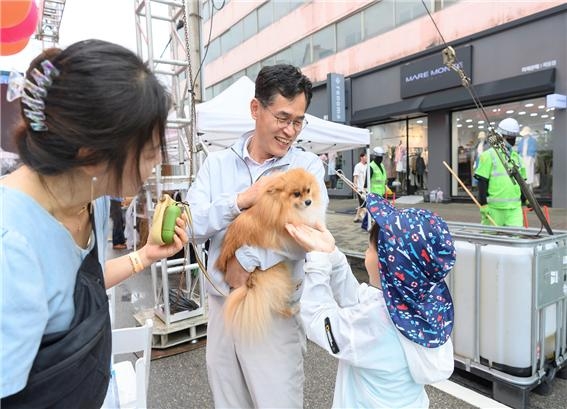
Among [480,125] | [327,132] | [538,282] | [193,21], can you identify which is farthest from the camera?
[480,125]

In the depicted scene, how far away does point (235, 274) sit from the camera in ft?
5.07

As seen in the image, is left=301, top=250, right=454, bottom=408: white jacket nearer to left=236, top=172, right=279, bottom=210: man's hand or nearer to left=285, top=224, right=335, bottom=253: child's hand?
left=285, top=224, right=335, bottom=253: child's hand

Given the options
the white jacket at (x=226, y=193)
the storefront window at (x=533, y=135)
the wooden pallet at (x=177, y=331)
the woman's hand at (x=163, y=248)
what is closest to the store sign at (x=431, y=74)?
the storefront window at (x=533, y=135)

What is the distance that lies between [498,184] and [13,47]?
486 centimetres

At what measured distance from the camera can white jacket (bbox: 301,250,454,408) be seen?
4.39 feet

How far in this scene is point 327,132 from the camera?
6.05 m

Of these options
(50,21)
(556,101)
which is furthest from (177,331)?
(556,101)

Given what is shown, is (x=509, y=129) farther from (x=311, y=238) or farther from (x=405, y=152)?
(x=405, y=152)

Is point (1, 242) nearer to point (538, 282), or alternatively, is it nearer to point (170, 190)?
point (538, 282)

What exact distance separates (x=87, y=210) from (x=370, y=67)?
14.2 metres

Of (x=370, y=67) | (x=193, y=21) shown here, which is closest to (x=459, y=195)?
(x=370, y=67)

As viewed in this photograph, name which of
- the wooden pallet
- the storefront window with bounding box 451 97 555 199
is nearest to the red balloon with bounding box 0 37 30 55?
the wooden pallet

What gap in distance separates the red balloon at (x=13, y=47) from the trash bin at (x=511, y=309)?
10.1ft

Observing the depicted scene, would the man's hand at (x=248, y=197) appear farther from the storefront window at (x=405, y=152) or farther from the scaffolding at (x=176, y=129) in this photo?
the storefront window at (x=405, y=152)
